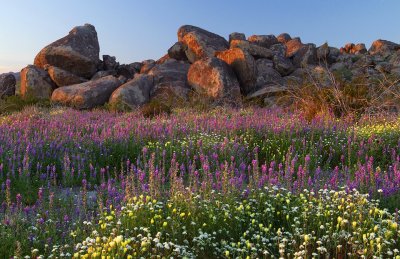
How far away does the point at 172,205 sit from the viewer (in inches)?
201

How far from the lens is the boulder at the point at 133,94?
21.6 m

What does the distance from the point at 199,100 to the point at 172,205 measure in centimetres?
1541

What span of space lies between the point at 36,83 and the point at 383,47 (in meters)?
25.3

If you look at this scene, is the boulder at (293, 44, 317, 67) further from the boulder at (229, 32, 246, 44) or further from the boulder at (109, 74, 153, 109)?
the boulder at (109, 74, 153, 109)

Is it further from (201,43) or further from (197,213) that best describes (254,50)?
(197,213)

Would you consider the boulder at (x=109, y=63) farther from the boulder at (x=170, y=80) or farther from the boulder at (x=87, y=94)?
the boulder at (x=87, y=94)

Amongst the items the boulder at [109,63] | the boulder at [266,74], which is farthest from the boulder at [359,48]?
the boulder at [109,63]

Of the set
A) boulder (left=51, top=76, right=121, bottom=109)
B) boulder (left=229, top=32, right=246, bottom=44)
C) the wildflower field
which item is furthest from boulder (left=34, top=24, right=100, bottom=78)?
the wildflower field

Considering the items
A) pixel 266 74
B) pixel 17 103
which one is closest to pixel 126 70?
pixel 266 74

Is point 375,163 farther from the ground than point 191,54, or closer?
closer

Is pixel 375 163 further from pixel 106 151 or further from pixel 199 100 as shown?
pixel 199 100

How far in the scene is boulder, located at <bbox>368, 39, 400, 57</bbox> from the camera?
3401cm

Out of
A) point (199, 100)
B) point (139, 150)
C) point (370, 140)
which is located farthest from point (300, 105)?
point (139, 150)

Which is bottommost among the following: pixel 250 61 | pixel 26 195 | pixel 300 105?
pixel 26 195
